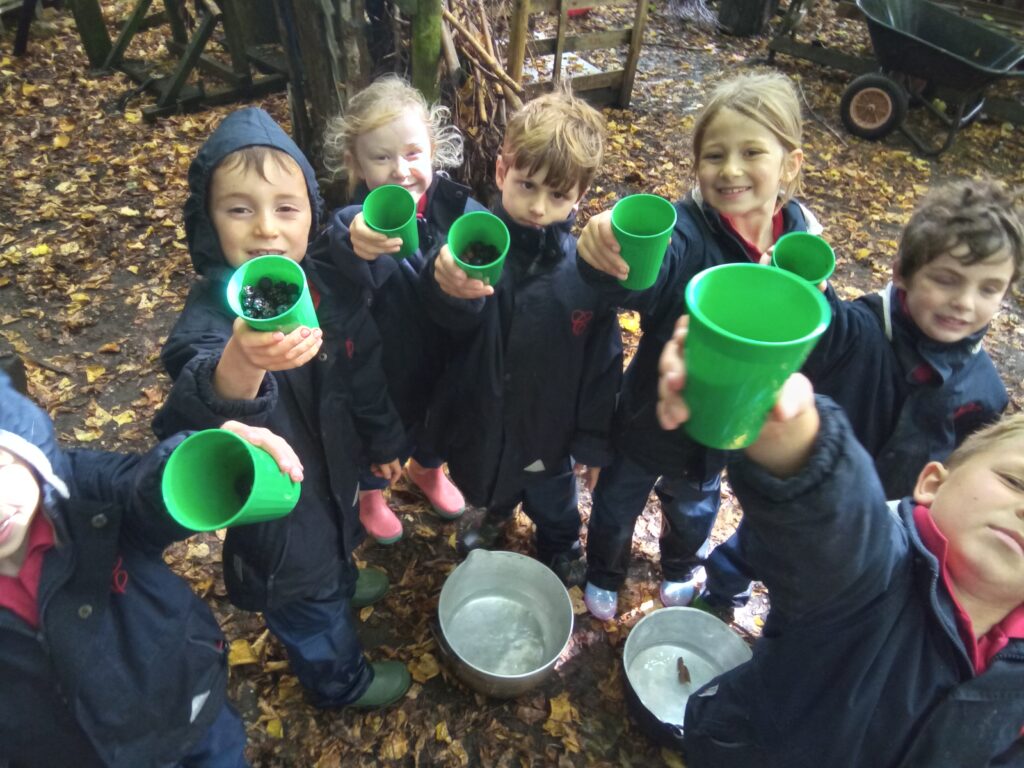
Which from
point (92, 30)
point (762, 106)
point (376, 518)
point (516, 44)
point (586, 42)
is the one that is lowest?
point (376, 518)

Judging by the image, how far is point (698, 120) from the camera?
2.49 meters

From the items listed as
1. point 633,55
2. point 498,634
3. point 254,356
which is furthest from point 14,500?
point 633,55

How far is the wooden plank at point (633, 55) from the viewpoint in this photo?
22.5 ft

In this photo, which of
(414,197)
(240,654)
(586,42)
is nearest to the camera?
(414,197)

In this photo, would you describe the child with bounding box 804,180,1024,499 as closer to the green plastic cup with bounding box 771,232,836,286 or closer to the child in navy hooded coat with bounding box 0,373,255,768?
the green plastic cup with bounding box 771,232,836,286

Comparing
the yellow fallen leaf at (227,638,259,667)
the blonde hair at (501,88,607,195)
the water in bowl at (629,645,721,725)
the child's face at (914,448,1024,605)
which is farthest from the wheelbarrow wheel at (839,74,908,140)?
the yellow fallen leaf at (227,638,259,667)

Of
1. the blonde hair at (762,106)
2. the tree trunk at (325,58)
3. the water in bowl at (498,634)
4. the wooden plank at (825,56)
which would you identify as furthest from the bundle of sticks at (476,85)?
the wooden plank at (825,56)

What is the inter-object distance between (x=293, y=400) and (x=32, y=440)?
26.9 inches

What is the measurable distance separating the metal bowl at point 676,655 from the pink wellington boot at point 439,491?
112 cm

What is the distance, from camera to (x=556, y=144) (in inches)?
86.8

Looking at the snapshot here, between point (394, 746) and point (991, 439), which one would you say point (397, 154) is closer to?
point (991, 439)

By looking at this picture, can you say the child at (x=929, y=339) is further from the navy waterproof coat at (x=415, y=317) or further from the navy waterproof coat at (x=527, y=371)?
the navy waterproof coat at (x=415, y=317)

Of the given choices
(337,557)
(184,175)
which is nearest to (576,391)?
(337,557)

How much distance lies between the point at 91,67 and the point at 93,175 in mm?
2425
